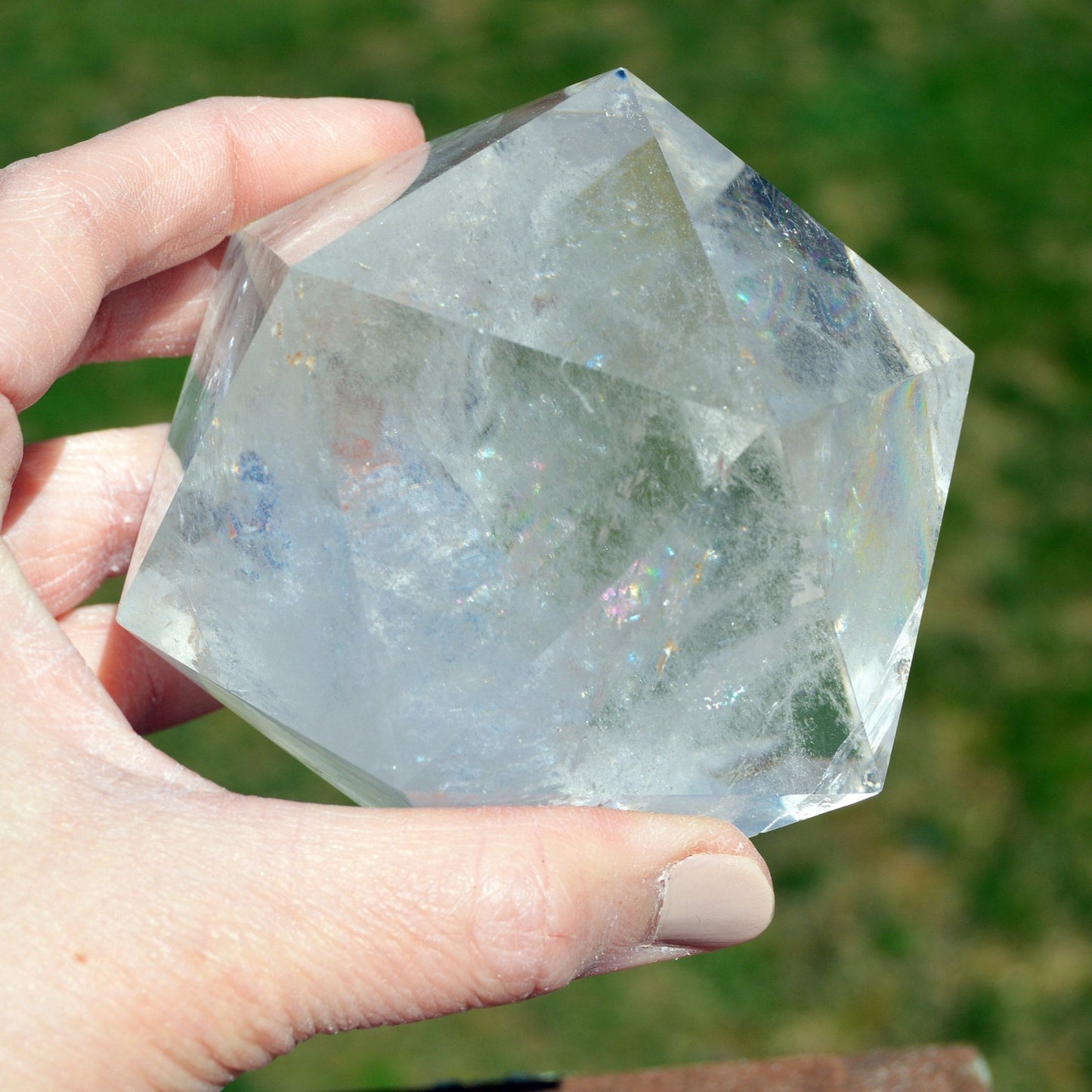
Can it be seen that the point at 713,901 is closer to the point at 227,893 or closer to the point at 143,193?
the point at 227,893

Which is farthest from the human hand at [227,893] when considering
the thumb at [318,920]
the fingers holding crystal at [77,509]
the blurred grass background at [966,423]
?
the blurred grass background at [966,423]

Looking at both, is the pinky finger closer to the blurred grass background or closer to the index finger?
the index finger

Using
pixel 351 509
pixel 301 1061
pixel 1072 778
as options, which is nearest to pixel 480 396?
pixel 351 509

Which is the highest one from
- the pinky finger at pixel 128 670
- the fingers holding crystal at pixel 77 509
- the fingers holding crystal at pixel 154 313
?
the fingers holding crystal at pixel 154 313

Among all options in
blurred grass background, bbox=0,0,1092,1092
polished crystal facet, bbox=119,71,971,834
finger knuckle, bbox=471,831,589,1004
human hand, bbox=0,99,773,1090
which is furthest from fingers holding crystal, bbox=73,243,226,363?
blurred grass background, bbox=0,0,1092,1092

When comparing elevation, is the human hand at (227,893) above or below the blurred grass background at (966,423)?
above

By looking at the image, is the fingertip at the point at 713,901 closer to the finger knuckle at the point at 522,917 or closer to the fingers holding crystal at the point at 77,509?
the finger knuckle at the point at 522,917
